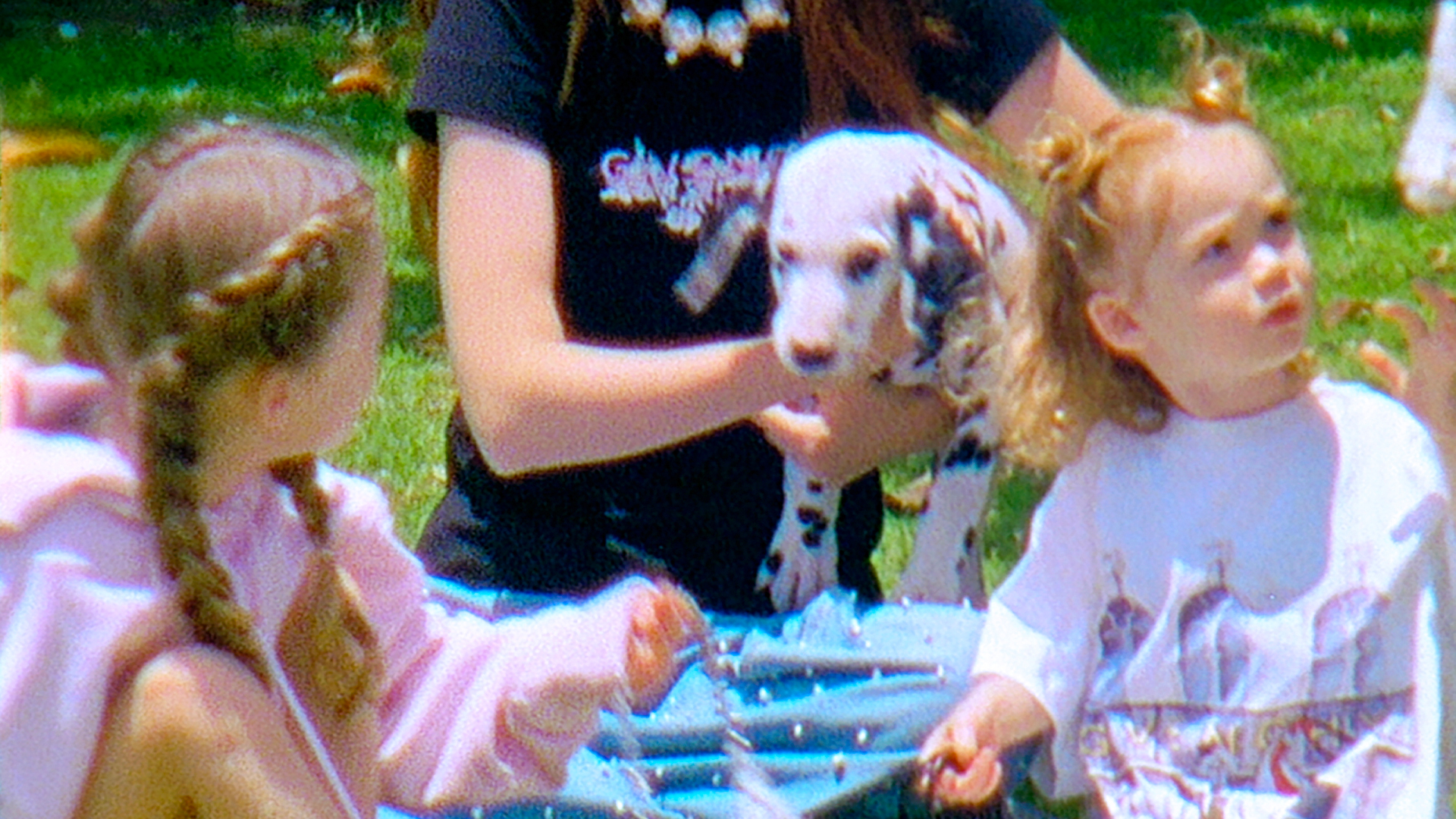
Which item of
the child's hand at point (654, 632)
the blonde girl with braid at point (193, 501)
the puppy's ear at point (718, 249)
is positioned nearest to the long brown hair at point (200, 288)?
the blonde girl with braid at point (193, 501)

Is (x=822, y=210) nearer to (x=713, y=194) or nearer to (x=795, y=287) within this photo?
(x=795, y=287)

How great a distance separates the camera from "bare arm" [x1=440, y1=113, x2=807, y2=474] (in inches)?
51.8

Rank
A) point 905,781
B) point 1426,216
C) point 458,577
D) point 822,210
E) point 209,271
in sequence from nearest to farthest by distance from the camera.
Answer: point 209,271 < point 822,210 < point 905,781 < point 458,577 < point 1426,216

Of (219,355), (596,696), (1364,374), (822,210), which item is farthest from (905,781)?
(1364,374)

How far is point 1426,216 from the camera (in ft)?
8.98

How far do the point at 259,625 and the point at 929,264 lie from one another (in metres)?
0.41

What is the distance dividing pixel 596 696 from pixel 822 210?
29 centimetres

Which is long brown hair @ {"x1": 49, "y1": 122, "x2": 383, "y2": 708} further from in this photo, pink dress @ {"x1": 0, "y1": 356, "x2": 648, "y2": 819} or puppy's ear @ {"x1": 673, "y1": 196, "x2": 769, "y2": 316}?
puppy's ear @ {"x1": 673, "y1": 196, "x2": 769, "y2": 316}

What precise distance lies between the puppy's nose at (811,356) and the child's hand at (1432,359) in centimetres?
32

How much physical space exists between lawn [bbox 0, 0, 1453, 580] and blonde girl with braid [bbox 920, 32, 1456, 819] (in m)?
0.13

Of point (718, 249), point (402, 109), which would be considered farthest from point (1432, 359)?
point (402, 109)

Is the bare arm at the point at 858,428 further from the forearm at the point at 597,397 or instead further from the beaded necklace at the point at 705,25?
the beaded necklace at the point at 705,25

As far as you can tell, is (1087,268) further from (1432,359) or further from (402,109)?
(402,109)

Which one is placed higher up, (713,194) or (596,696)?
(713,194)
